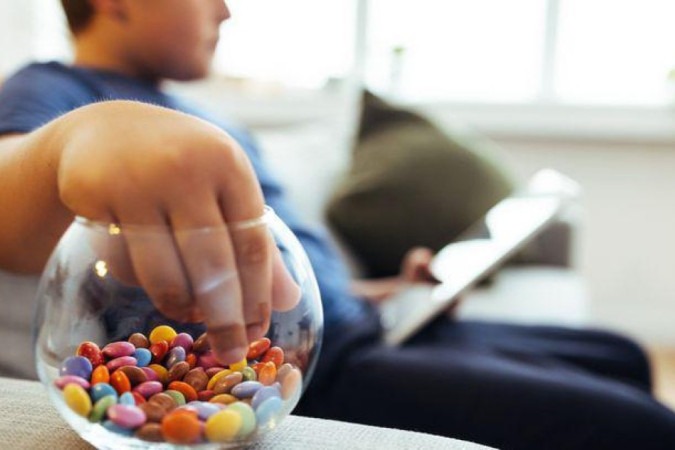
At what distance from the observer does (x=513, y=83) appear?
310 cm

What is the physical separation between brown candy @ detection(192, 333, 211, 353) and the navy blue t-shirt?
0.33m

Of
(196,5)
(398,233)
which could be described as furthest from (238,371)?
(398,233)

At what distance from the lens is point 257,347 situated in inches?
15.7

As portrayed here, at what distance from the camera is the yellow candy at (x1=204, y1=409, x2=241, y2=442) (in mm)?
375

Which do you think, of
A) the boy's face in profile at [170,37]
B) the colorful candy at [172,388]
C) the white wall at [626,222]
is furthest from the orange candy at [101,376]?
the white wall at [626,222]

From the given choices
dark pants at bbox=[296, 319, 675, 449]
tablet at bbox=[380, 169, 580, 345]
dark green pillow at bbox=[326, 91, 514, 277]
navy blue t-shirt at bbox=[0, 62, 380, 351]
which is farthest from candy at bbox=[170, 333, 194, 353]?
dark green pillow at bbox=[326, 91, 514, 277]

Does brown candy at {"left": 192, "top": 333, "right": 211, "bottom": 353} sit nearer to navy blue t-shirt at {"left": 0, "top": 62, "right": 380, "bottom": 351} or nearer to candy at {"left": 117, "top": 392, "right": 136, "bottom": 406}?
candy at {"left": 117, "top": 392, "right": 136, "bottom": 406}

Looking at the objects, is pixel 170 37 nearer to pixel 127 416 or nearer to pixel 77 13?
pixel 77 13

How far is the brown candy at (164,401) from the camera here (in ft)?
1.23

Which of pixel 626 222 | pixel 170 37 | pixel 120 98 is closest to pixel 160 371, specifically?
pixel 120 98

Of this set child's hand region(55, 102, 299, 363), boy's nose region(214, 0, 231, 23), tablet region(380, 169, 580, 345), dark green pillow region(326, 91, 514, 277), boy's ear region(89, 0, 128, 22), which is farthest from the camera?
dark green pillow region(326, 91, 514, 277)

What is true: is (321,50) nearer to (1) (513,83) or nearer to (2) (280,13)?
(2) (280,13)

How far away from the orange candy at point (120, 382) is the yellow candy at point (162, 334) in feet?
0.07

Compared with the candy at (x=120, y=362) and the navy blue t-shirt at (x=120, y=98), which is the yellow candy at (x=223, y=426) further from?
the navy blue t-shirt at (x=120, y=98)
